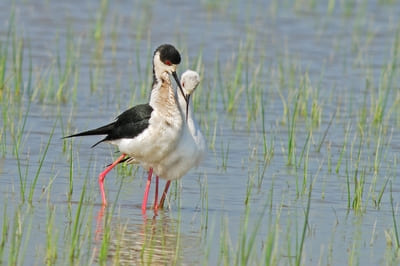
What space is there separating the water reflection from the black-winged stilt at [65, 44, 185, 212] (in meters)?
0.35

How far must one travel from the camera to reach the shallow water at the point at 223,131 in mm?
6691

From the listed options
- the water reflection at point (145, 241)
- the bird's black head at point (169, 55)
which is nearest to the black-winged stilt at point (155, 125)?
the bird's black head at point (169, 55)

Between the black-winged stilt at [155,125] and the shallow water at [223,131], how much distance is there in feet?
1.24

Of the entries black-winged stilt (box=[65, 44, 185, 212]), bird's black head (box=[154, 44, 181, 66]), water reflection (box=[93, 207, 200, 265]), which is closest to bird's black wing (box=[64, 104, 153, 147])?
black-winged stilt (box=[65, 44, 185, 212])

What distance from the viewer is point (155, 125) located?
7680mm

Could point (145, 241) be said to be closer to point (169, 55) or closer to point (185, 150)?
point (185, 150)

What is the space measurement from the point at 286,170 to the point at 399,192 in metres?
1.03

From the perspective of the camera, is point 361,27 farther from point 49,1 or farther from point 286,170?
point 286,170

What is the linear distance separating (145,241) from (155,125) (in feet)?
4.60

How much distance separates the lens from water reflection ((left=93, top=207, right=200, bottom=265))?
245 inches

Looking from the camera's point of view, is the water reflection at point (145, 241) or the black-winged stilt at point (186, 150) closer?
the water reflection at point (145, 241)

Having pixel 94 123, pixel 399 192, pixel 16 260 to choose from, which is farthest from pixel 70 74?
pixel 16 260

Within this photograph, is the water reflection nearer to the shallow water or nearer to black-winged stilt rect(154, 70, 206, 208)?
the shallow water

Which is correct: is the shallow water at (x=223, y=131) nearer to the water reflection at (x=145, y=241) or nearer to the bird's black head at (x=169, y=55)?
the water reflection at (x=145, y=241)
